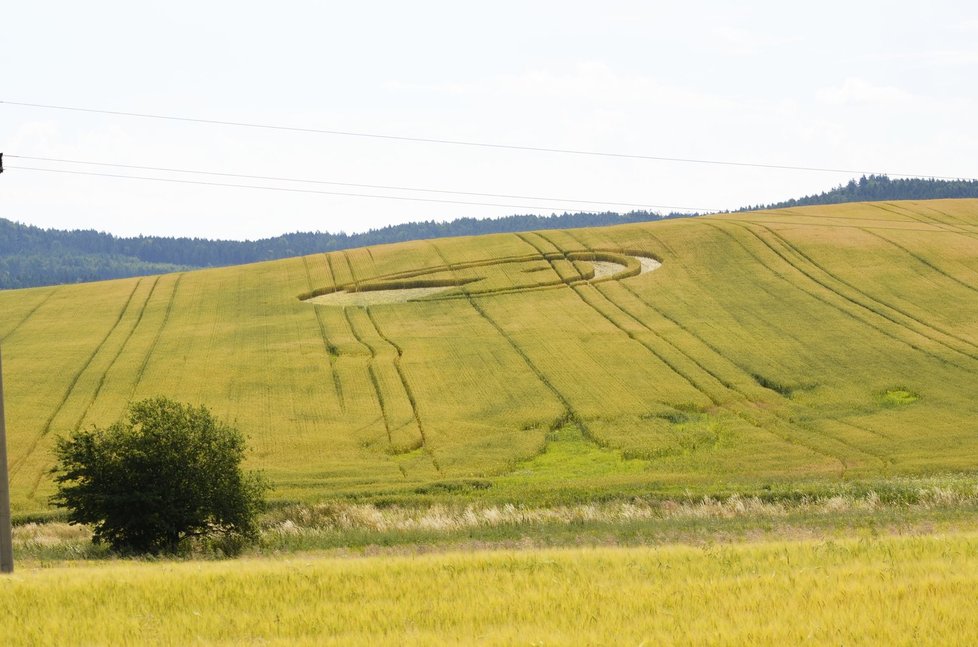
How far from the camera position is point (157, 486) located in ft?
107

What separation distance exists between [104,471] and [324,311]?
47299 millimetres

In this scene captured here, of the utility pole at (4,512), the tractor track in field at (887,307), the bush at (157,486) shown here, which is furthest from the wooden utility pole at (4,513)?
the tractor track in field at (887,307)

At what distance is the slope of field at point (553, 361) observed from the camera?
47.4 m

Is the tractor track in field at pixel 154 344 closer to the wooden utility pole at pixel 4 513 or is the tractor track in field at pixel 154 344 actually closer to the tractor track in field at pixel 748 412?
the tractor track in field at pixel 748 412

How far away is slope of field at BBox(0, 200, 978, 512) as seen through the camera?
155 ft

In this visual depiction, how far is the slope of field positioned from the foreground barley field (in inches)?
794

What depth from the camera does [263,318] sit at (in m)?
78.8

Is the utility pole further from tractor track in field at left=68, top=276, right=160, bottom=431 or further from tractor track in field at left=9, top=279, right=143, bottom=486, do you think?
tractor track in field at left=9, top=279, right=143, bottom=486

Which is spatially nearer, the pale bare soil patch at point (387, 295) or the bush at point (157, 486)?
the bush at point (157, 486)

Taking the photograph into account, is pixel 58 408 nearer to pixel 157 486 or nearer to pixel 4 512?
pixel 157 486

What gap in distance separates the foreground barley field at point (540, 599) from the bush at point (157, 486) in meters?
10.0

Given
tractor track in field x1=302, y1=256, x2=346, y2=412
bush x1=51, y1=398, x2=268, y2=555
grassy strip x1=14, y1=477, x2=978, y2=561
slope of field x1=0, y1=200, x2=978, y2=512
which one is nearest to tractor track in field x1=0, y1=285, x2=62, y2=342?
slope of field x1=0, y1=200, x2=978, y2=512

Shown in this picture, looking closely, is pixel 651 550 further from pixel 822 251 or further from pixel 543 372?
pixel 822 251

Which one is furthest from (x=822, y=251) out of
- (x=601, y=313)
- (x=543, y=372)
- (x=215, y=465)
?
(x=215, y=465)
